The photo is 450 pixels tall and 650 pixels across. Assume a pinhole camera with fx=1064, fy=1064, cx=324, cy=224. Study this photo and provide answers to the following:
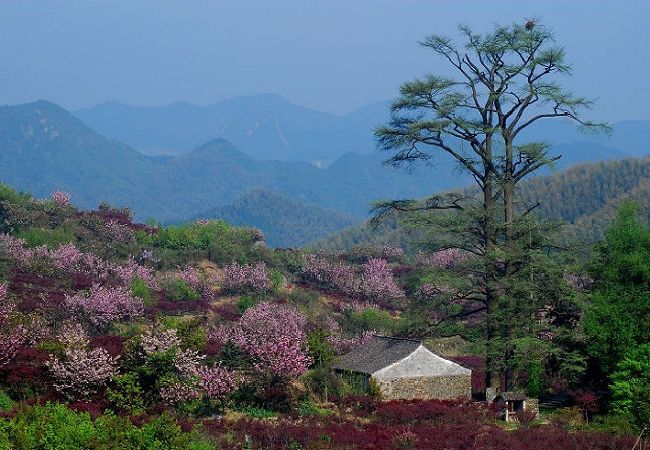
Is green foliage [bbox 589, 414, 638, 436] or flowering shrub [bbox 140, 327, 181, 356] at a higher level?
flowering shrub [bbox 140, 327, 181, 356]

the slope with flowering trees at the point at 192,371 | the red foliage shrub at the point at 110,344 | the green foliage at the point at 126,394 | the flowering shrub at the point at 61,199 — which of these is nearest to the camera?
the slope with flowering trees at the point at 192,371

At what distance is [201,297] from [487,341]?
114ft

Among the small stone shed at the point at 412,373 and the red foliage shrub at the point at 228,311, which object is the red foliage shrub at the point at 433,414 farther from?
the red foliage shrub at the point at 228,311

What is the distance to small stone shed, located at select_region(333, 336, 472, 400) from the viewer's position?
3288 centimetres

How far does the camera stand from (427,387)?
3344cm

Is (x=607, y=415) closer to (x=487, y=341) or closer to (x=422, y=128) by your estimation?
(x=487, y=341)

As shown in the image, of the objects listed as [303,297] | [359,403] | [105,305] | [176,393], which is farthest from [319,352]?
[303,297]

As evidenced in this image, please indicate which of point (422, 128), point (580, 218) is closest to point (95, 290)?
point (422, 128)

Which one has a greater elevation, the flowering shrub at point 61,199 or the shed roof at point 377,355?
the flowering shrub at point 61,199

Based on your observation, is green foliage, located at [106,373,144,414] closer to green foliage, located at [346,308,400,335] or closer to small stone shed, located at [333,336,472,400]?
small stone shed, located at [333,336,472,400]

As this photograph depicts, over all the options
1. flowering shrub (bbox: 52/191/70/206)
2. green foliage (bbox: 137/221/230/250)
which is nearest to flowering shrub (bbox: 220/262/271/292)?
green foliage (bbox: 137/221/230/250)

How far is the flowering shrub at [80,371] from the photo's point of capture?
29.6m

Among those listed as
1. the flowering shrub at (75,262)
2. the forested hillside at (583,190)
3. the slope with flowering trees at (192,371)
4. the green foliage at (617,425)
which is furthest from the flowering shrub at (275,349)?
the forested hillside at (583,190)

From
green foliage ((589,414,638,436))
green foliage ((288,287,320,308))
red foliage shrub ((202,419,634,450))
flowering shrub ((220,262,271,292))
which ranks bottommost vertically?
red foliage shrub ((202,419,634,450))
